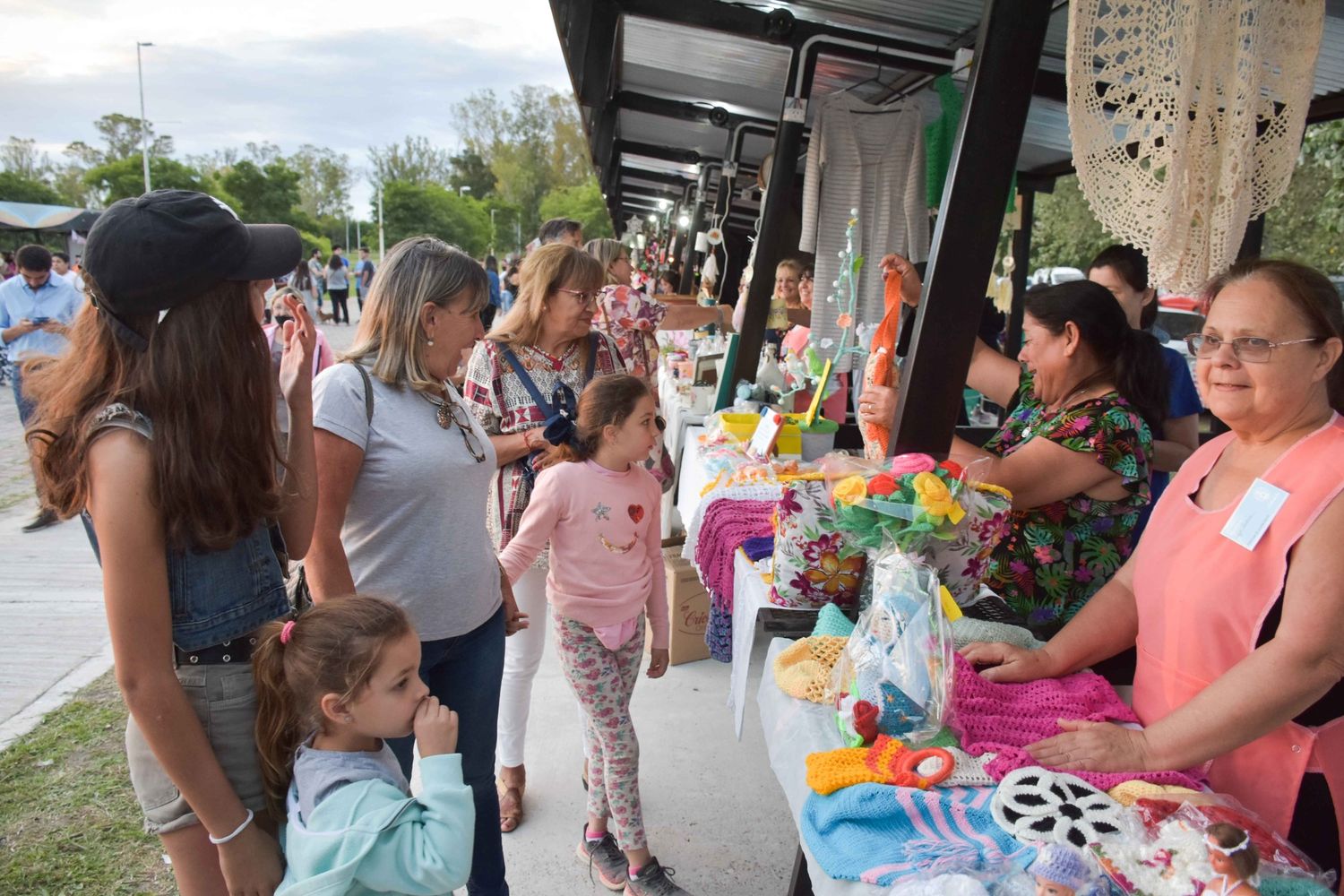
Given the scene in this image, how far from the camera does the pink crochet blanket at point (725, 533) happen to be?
2.71 m

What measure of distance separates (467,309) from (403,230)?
53.8 m

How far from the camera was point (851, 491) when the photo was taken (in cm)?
168

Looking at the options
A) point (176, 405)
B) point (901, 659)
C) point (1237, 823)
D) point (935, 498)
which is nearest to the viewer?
point (1237, 823)

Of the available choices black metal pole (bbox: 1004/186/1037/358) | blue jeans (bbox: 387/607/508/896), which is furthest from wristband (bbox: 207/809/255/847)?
black metal pole (bbox: 1004/186/1037/358)

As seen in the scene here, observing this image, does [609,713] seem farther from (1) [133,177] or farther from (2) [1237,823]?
(1) [133,177]

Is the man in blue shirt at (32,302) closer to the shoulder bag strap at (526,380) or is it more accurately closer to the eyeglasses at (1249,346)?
the shoulder bag strap at (526,380)

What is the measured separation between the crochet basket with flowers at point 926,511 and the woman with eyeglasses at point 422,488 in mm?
869

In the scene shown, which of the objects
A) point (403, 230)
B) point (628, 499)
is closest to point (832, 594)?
point (628, 499)

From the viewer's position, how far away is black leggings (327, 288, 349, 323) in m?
21.1

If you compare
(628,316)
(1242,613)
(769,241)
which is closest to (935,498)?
(1242,613)

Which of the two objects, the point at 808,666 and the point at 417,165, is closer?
the point at 808,666

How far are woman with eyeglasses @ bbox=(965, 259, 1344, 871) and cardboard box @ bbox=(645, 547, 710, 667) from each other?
2.38 m

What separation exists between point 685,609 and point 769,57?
4126 mm

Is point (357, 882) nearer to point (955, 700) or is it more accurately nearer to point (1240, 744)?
point (955, 700)
